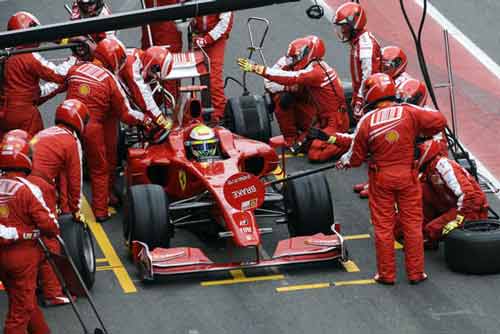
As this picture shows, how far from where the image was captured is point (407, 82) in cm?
1505

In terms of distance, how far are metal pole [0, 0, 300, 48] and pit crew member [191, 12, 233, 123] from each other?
909 centimetres

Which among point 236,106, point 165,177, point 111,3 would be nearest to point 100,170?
point 165,177

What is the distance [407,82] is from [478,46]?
22.9 feet

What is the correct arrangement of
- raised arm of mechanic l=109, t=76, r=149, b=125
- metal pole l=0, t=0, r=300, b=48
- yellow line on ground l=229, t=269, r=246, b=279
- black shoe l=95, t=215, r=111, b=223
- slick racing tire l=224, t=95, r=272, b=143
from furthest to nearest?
slick racing tire l=224, t=95, r=272, b=143, black shoe l=95, t=215, r=111, b=223, raised arm of mechanic l=109, t=76, r=149, b=125, yellow line on ground l=229, t=269, r=246, b=279, metal pole l=0, t=0, r=300, b=48

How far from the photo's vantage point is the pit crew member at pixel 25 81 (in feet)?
52.0

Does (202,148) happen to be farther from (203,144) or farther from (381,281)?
(381,281)

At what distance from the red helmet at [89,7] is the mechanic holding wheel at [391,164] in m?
4.54

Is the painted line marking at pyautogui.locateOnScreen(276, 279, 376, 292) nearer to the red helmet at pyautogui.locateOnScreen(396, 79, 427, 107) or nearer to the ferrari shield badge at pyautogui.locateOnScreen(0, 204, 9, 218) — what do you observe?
the red helmet at pyautogui.locateOnScreen(396, 79, 427, 107)

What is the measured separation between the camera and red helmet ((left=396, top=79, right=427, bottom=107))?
14867 mm

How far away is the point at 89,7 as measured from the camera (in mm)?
16609

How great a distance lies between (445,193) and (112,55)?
419cm

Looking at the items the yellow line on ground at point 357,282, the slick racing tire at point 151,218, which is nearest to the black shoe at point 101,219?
the slick racing tire at point 151,218

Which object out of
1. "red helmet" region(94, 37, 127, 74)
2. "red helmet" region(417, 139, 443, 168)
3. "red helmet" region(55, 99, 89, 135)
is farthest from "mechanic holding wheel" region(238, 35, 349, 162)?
"red helmet" region(55, 99, 89, 135)

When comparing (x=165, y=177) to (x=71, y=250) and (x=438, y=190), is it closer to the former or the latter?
(x=71, y=250)
